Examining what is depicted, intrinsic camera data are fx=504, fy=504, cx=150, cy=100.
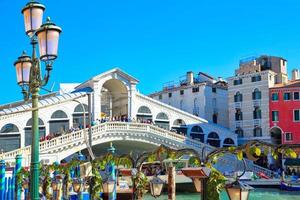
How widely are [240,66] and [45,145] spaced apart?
18.8 metres

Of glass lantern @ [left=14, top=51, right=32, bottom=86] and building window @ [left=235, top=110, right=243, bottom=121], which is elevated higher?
building window @ [left=235, top=110, right=243, bottom=121]

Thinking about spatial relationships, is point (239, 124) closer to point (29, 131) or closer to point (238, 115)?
point (238, 115)


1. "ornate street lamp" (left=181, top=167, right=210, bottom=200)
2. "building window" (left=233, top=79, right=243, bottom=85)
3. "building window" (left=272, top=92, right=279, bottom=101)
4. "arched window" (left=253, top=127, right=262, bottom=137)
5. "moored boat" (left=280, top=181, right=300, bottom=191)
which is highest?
"building window" (left=233, top=79, right=243, bottom=85)

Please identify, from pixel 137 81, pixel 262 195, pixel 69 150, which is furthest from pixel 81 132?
pixel 262 195

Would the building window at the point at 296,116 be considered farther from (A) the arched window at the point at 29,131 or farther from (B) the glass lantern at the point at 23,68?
(B) the glass lantern at the point at 23,68

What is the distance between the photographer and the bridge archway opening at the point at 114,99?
116ft

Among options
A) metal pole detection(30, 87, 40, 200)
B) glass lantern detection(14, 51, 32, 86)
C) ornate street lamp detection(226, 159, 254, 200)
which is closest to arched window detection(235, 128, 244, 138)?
glass lantern detection(14, 51, 32, 86)

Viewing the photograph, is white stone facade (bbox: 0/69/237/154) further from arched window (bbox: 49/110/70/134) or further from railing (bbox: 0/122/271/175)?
railing (bbox: 0/122/271/175)

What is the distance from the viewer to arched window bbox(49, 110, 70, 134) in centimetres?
3156

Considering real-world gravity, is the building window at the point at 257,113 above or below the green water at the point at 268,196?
above

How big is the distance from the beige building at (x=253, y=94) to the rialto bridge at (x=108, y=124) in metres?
1.34

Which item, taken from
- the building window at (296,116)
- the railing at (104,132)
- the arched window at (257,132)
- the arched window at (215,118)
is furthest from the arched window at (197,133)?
the building window at (296,116)

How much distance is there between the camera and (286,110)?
35688 millimetres

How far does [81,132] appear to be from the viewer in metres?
28.1
